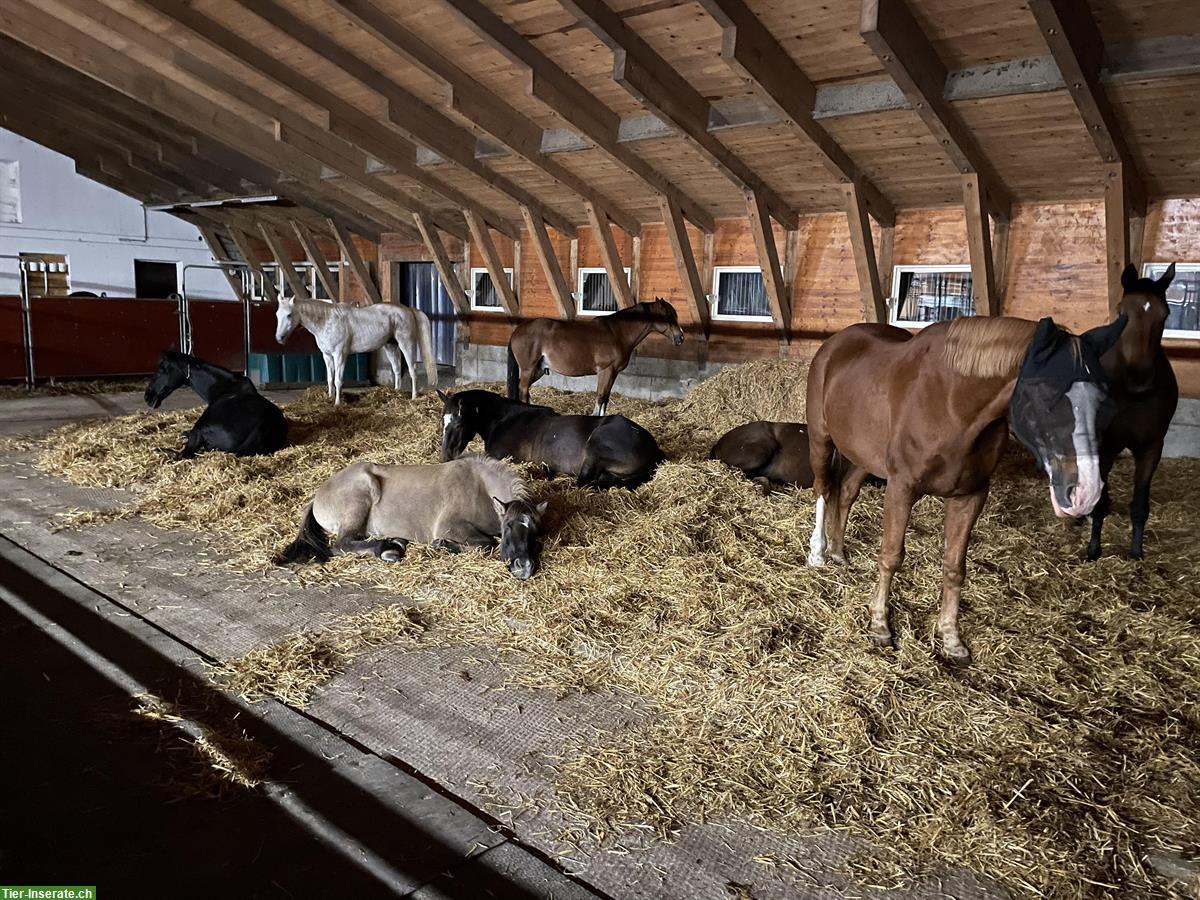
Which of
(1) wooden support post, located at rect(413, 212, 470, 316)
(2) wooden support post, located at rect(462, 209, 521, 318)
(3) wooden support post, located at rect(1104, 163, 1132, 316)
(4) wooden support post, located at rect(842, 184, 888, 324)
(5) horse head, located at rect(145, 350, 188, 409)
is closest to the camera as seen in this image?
(3) wooden support post, located at rect(1104, 163, 1132, 316)

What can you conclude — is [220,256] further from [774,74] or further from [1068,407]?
[1068,407]

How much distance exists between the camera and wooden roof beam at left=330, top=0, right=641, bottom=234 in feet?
21.5

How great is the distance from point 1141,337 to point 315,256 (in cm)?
1443

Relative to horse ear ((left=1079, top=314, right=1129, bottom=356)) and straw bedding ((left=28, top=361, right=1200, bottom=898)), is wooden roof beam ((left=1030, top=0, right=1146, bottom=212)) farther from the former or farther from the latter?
horse ear ((left=1079, top=314, right=1129, bottom=356))

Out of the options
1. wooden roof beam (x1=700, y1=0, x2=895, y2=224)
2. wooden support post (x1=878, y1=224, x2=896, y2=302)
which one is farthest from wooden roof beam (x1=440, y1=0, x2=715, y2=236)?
wooden support post (x1=878, y1=224, x2=896, y2=302)

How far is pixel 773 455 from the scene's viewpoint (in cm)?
567

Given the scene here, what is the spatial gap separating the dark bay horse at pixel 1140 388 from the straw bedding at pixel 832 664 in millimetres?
313

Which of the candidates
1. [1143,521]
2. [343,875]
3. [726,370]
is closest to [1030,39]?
[1143,521]

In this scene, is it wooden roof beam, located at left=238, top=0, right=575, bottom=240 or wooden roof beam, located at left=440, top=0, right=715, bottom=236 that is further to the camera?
wooden roof beam, located at left=238, top=0, right=575, bottom=240

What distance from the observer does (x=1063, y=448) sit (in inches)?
87.2

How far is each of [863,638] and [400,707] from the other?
1.87 m

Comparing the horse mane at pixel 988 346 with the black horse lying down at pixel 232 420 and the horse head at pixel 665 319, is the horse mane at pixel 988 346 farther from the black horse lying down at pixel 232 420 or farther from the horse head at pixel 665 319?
the horse head at pixel 665 319

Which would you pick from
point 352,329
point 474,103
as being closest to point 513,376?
point 474,103

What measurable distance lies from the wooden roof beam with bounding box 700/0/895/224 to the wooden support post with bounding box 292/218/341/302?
1098cm
